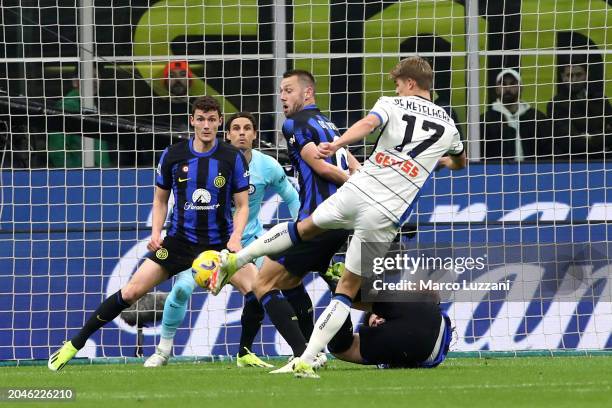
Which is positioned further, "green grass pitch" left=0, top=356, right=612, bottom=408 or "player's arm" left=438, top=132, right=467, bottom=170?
"player's arm" left=438, top=132, right=467, bottom=170

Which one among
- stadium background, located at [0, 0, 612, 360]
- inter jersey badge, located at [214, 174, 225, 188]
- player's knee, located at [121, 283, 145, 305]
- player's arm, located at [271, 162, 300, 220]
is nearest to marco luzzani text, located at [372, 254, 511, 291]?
stadium background, located at [0, 0, 612, 360]

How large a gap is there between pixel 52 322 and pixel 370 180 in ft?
17.0

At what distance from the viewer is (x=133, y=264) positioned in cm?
1196

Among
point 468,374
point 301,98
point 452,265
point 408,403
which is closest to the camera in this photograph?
point 408,403

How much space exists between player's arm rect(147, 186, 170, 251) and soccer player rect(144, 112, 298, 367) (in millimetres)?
604

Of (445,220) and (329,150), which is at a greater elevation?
(329,150)

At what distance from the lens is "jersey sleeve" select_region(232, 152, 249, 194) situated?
31.6 ft

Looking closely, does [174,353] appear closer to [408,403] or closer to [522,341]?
[522,341]

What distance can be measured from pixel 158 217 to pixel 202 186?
0.38m

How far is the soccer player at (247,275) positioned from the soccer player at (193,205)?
0.42 m

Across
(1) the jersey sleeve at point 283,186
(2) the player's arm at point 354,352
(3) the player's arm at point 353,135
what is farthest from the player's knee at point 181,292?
(3) the player's arm at point 353,135

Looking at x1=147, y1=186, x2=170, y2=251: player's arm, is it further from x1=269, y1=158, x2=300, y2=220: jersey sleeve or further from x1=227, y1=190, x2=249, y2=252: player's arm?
x1=269, y1=158, x2=300, y2=220: jersey sleeve

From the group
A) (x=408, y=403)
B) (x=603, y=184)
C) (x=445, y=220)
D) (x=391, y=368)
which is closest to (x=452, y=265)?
(x=445, y=220)

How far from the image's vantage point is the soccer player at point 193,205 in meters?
9.48
